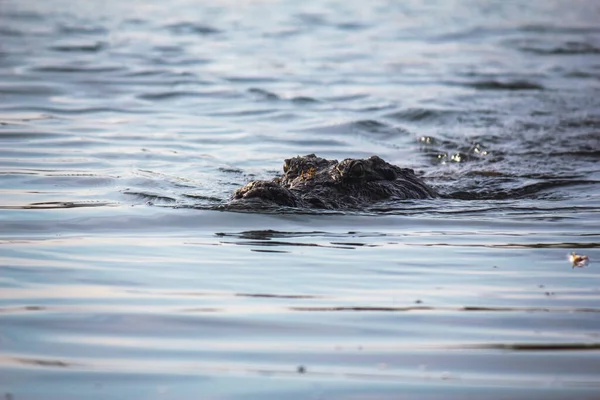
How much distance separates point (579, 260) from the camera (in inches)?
260

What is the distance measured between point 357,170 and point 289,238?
164 centimetres

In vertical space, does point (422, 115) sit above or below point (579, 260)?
above

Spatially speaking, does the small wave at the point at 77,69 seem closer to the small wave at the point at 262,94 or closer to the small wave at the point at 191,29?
the small wave at the point at 262,94

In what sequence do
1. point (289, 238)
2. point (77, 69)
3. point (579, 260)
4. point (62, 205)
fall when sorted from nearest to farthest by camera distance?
point (579, 260) → point (289, 238) → point (62, 205) → point (77, 69)

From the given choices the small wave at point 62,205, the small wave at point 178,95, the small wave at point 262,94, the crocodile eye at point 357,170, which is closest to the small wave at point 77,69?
the small wave at point 178,95

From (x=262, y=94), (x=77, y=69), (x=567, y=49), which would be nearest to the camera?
(x=262, y=94)

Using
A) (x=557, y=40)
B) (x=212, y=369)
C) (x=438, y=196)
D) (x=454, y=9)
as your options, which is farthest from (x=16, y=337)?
(x=454, y=9)

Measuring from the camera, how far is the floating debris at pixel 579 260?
6.54 meters

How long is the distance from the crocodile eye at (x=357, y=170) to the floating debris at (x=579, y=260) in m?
2.42

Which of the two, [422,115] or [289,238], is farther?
[422,115]

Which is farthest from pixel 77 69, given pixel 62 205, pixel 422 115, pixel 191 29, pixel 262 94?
pixel 62 205

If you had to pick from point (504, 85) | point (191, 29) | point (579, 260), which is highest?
point (191, 29)

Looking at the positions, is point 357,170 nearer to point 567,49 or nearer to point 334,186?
point 334,186

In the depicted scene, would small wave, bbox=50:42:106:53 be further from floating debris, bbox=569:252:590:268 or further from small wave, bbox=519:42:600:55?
floating debris, bbox=569:252:590:268
